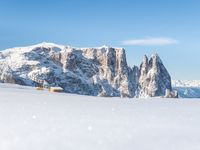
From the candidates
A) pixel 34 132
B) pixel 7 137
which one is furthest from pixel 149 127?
pixel 7 137

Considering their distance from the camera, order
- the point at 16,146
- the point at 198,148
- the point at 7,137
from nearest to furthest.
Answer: the point at 198,148
the point at 16,146
the point at 7,137

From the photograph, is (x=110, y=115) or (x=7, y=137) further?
(x=110, y=115)

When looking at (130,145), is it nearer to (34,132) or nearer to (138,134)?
(138,134)

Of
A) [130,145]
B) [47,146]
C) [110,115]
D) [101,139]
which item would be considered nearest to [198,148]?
[130,145]

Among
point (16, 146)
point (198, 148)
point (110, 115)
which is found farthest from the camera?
point (110, 115)

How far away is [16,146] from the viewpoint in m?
4.42

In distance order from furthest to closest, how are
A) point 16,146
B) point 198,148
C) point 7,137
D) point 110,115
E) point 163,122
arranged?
point 110,115, point 163,122, point 7,137, point 16,146, point 198,148

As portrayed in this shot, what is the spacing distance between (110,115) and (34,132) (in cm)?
184

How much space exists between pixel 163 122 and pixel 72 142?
1.83 m

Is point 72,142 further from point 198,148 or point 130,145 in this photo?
point 198,148

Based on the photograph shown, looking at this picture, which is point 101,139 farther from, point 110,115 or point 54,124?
point 110,115

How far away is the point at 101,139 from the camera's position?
14.8 ft

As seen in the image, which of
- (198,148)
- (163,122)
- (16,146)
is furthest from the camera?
(163,122)

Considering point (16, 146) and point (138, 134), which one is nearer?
point (16, 146)
